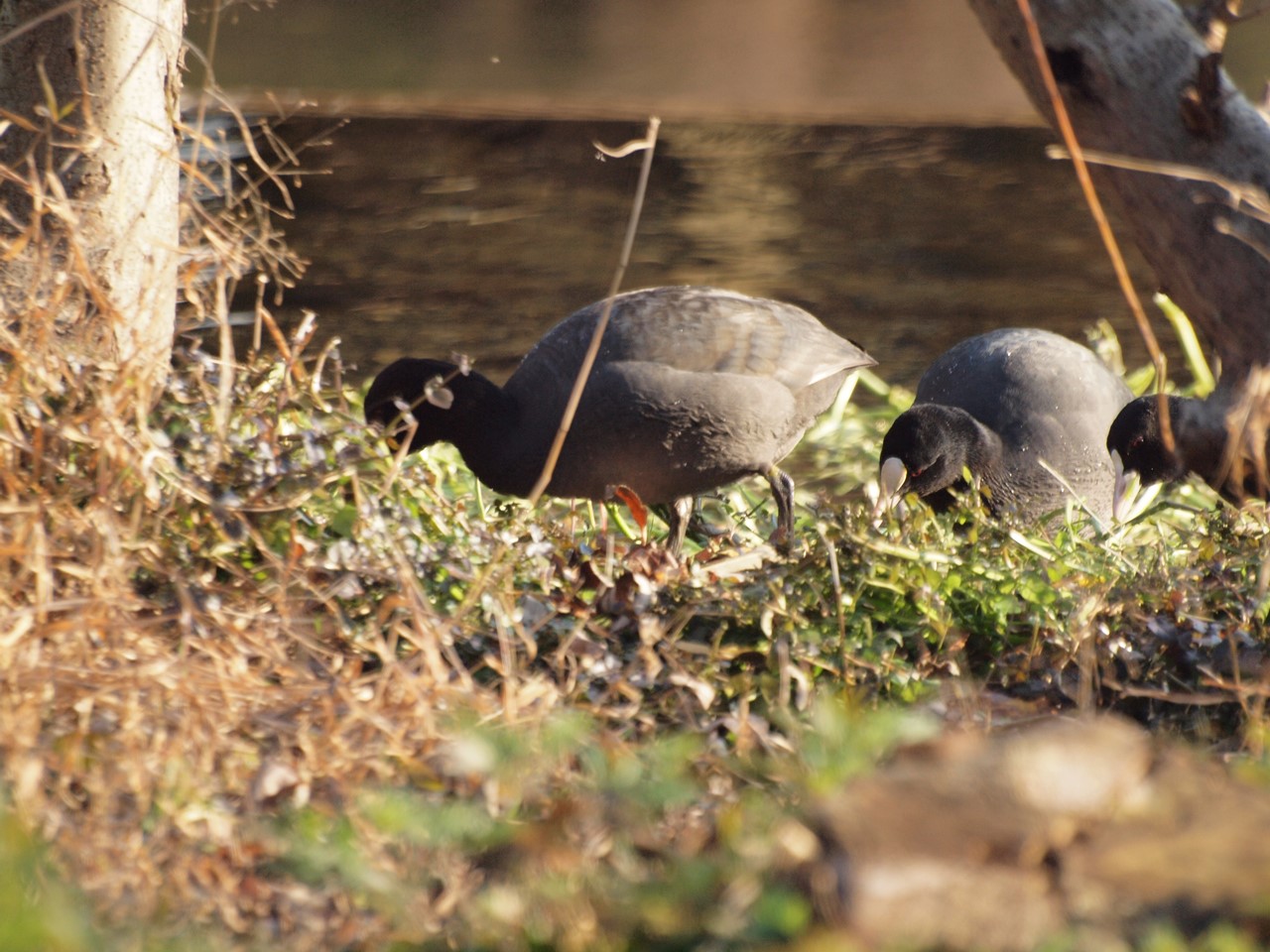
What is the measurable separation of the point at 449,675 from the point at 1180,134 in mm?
1874

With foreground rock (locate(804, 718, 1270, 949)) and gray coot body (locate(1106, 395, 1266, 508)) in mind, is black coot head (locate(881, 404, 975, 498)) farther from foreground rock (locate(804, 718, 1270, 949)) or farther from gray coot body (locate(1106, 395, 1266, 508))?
foreground rock (locate(804, 718, 1270, 949))

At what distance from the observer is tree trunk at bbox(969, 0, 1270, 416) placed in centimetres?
312

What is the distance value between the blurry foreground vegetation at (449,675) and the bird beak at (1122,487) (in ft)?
1.55

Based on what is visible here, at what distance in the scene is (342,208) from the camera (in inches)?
299

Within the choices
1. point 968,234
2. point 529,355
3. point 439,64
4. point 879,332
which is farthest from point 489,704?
point 439,64

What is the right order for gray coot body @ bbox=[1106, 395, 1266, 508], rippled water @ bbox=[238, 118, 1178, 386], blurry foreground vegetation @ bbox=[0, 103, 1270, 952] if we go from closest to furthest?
blurry foreground vegetation @ bbox=[0, 103, 1270, 952] → gray coot body @ bbox=[1106, 395, 1266, 508] → rippled water @ bbox=[238, 118, 1178, 386]

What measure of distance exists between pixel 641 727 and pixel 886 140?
7.09 metres

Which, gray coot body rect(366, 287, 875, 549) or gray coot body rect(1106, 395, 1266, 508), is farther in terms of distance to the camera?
gray coot body rect(366, 287, 875, 549)

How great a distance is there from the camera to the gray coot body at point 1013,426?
12.8ft

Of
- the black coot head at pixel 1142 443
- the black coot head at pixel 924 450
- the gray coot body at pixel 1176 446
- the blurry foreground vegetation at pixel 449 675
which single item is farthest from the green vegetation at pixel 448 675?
the black coot head at pixel 924 450

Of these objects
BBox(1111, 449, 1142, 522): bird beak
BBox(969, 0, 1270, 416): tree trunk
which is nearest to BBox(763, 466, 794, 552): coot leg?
BBox(1111, 449, 1142, 522): bird beak

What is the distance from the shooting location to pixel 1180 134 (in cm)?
318

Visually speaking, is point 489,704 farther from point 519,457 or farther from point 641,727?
point 519,457

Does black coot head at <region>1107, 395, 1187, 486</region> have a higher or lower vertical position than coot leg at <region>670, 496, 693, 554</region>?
higher
